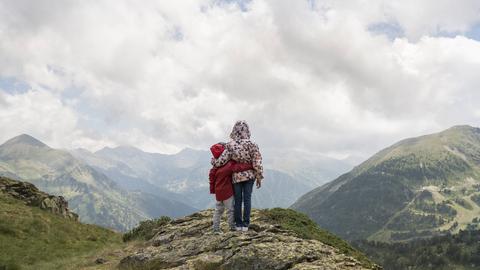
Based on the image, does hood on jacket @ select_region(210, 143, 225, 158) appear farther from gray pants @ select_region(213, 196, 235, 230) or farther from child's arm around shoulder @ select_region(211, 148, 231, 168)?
gray pants @ select_region(213, 196, 235, 230)

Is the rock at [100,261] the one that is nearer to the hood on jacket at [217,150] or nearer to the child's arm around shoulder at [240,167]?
the hood on jacket at [217,150]

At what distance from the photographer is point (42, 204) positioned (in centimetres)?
3631

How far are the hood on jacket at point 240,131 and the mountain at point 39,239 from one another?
982 centimetres

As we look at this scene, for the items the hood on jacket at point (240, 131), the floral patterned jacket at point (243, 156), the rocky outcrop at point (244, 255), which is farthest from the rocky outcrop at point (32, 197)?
the hood on jacket at point (240, 131)

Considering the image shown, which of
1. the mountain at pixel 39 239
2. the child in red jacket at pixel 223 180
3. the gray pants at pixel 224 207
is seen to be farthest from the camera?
the mountain at pixel 39 239

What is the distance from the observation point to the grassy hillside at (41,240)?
2066cm

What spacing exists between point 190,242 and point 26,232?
14.3m

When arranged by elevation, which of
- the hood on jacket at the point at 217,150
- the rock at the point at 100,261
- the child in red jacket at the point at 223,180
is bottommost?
the rock at the point at 100,261

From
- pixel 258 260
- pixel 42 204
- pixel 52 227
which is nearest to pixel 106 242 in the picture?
pixel 52 227

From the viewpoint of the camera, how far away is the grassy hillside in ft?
67.8

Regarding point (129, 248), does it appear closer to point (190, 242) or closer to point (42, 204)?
point (190, 242)

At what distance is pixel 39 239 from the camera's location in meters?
25.3

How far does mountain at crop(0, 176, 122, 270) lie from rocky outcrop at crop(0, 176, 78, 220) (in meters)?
0.11

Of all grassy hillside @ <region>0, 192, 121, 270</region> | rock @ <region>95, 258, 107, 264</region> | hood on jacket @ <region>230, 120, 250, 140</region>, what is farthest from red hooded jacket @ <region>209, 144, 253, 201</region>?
grassy hillside @ <region>0, 192, 121, 270</region>
